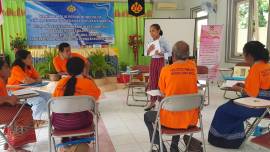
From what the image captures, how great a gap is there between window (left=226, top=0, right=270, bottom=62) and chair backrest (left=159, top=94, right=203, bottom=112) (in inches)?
157

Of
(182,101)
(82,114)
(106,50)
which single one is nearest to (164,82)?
(182,101)

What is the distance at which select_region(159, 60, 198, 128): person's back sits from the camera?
235 cm

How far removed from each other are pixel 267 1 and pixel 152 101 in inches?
128

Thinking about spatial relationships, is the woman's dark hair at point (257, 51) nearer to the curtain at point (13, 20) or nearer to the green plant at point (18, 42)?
the green plant at point (18, 42)

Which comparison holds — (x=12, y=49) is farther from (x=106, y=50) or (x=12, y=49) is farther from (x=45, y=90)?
(x=45, y=90)

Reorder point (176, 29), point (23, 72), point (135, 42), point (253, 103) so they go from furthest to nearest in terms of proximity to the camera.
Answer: point (135, 42) < point (176, 29) < point (23, 72) < point (253, 103)

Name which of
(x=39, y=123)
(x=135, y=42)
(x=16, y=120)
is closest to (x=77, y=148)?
(x=16, y=120)

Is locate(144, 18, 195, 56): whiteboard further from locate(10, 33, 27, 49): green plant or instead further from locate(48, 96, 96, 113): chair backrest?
locate(48, 96, 96, 113): chair backrest

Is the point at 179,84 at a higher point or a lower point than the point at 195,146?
higher

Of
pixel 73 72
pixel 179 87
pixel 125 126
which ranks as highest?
pixel 73 72

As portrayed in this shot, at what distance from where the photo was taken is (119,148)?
314 centimetres

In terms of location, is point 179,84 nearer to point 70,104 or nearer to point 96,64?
point 70,104

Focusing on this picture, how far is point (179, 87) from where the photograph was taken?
7.82 feet

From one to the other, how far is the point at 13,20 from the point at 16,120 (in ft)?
18.9
